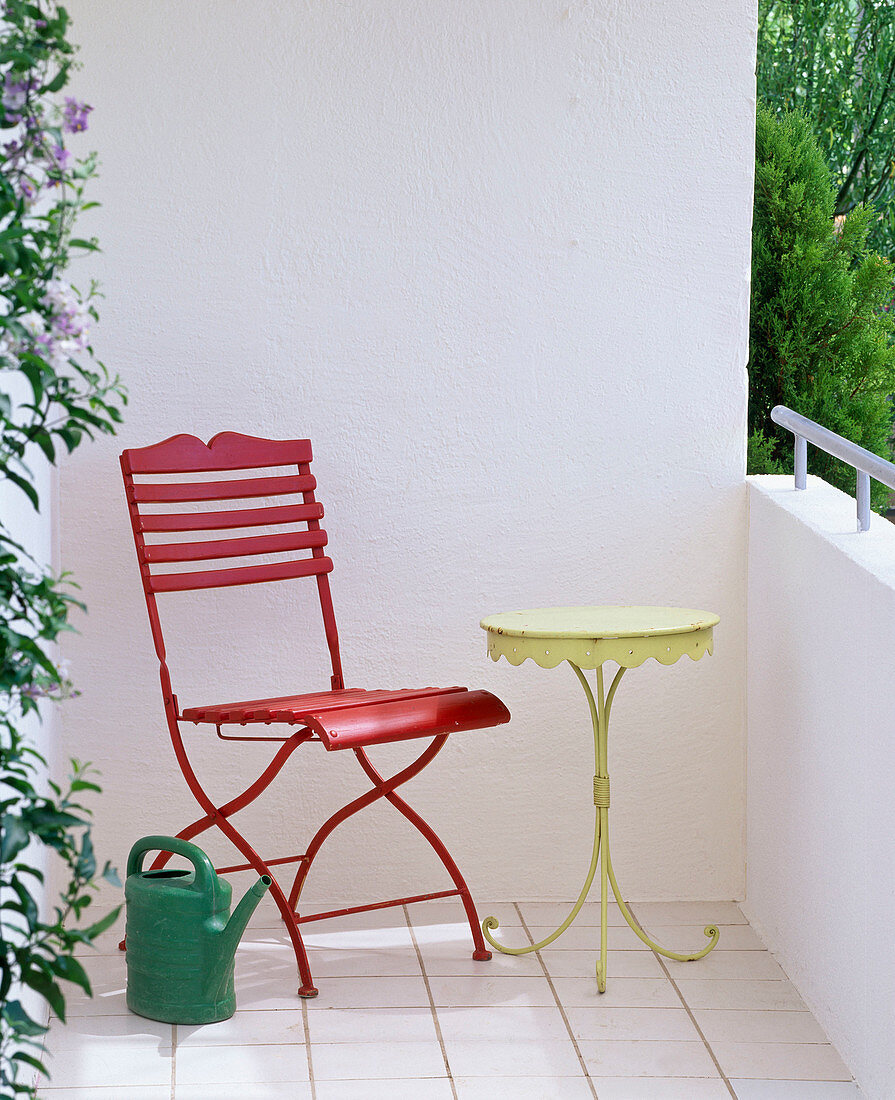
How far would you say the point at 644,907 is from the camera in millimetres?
3721

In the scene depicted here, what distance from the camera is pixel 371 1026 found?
2.94 meters

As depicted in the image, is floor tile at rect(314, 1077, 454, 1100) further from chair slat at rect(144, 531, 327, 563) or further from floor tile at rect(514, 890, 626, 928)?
chair slat at rect(144, 531, 327, 563)

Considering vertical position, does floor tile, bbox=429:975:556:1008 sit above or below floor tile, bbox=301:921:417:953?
above

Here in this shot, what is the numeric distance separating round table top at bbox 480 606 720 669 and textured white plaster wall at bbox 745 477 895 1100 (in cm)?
29

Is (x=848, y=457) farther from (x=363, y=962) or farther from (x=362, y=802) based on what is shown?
(x=363, y=962)

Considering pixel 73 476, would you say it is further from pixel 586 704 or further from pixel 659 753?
pixel 659 753

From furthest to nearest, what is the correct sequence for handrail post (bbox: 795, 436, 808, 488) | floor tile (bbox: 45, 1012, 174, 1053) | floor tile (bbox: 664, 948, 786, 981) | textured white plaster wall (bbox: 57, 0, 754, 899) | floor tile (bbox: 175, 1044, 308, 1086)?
textured white plaster wall (bbox: 57, 0, 754, 899), handrail post (bbox: 795, 436, 808, 488), floor tile (bbox: 664, 948, 786, 981), floor tile (bbox: 45, 1012, 174, 1053), floor tile (bbox: 175, 1044, 308, 1086)

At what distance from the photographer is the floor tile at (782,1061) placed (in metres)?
2.71

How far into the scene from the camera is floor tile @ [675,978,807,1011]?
3.04 meters

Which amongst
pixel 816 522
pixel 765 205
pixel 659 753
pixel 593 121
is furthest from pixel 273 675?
pixel 765 205

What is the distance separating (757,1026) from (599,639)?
93cm

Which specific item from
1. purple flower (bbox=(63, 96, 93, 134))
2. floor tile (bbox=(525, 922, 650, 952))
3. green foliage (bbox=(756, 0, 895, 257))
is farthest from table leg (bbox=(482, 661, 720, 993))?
green foliage (bbox=(756, 0, 895, 257))

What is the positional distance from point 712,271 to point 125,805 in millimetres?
2192

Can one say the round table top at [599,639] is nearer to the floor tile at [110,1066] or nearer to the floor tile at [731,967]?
the floor tile at [731,967]
